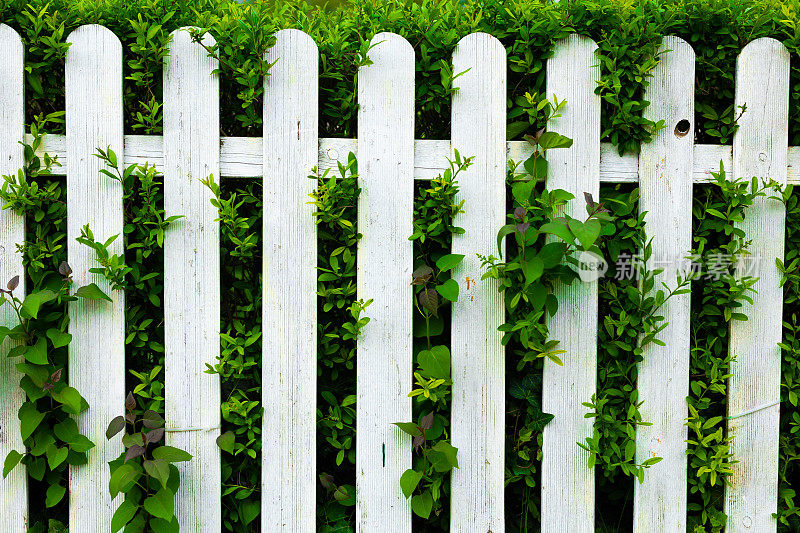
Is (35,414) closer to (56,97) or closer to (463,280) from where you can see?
(56,97)

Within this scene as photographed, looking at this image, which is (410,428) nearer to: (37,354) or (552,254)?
(552,254)

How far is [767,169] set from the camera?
2.00 m

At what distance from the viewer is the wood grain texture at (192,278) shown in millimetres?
1907

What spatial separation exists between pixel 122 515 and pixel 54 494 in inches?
10.7

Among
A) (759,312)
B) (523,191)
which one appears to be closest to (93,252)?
(523,191)

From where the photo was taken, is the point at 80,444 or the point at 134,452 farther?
the point at 80,444

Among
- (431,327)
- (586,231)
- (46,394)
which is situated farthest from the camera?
(431,327)

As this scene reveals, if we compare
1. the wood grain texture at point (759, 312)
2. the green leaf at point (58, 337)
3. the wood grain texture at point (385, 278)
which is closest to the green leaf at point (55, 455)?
the green leaf at point (58, 337)

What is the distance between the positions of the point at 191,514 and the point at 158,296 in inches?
29.5

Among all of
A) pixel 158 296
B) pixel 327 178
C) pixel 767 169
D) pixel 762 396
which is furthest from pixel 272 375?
pixel 767 169

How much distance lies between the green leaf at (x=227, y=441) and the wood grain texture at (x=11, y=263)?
0.67 metres

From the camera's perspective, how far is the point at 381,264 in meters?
1.94

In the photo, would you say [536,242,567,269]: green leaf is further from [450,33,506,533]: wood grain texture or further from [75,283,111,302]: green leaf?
[75,283,111,302]: green leaf

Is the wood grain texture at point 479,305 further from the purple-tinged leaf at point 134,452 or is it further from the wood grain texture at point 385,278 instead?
the purple-tinged leaf at point 134,452
